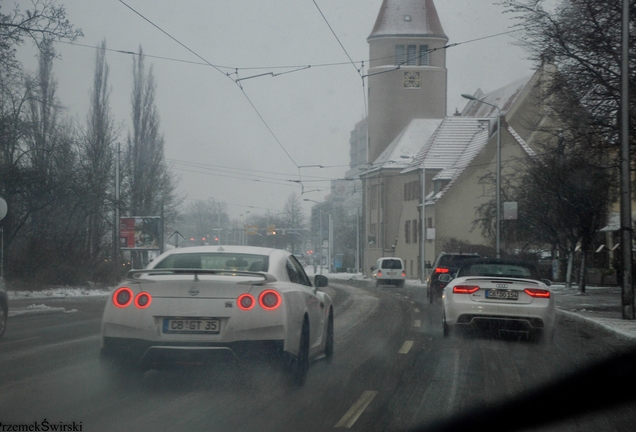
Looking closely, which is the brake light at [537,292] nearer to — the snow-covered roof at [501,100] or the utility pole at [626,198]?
the utility pole at [626,198]

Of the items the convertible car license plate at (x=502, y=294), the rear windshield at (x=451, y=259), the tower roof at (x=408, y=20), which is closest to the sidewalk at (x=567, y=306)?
the convertible car license plate at (x=502, y=294)

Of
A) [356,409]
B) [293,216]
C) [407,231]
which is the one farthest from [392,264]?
[293,216]

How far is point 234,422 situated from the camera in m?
6.93

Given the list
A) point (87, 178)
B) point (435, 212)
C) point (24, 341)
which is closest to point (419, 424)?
point (24, 341)

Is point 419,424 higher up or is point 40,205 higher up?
point 40,205

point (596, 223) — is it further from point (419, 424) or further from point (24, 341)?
point (419, 424)

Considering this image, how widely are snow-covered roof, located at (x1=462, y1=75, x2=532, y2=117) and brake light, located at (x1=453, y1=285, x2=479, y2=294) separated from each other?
55637mm

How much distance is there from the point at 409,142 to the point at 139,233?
38.6 meters

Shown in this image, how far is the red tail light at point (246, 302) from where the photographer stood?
26.6 ft

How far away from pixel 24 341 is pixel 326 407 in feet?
24.1

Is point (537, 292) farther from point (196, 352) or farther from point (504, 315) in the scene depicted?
point (196, 352)

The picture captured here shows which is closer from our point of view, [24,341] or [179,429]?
[179,429]

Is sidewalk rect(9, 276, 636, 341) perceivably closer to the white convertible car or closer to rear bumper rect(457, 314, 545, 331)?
rear bumper rect(457, 314, 545, 331)

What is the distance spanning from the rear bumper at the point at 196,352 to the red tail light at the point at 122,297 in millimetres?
342
